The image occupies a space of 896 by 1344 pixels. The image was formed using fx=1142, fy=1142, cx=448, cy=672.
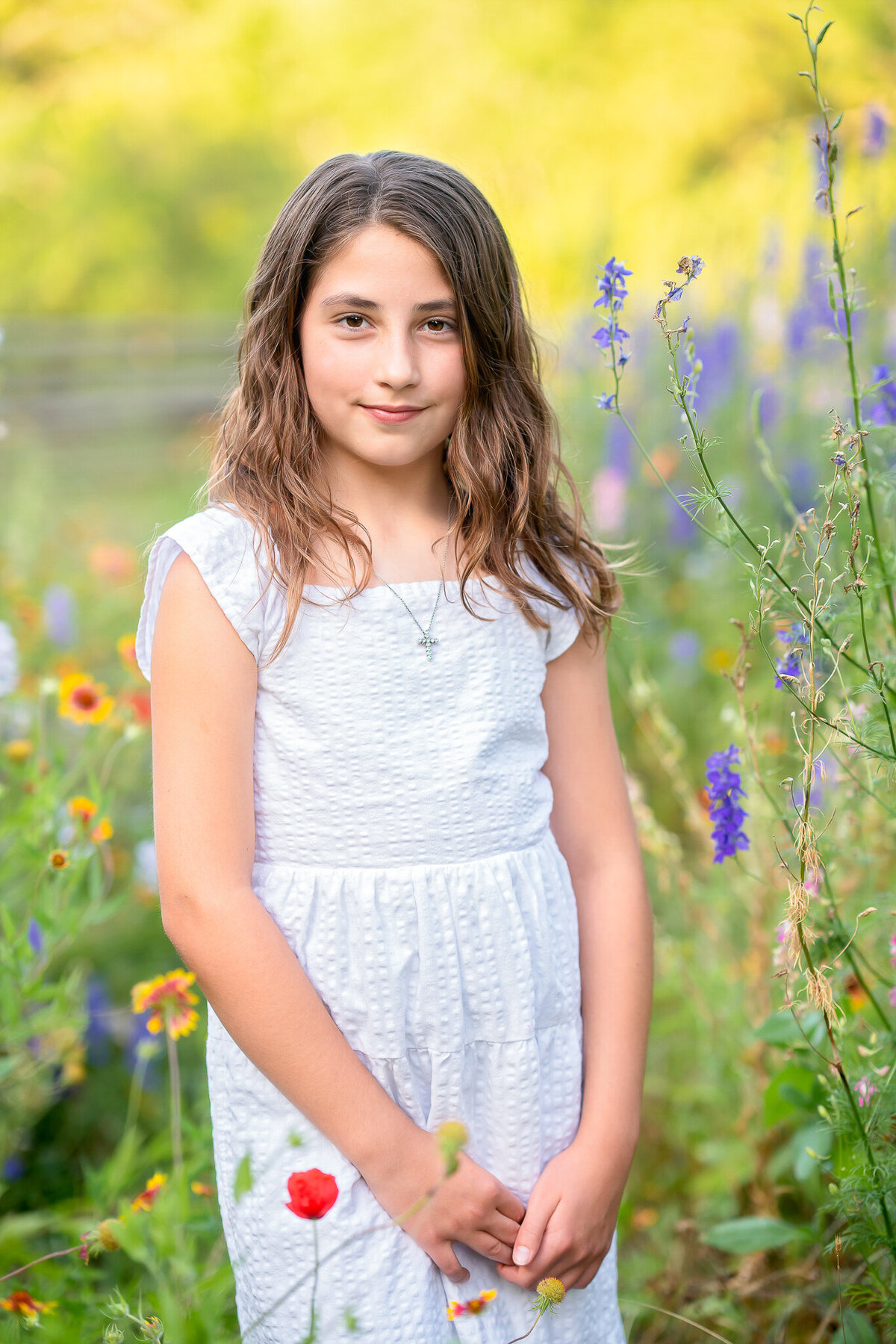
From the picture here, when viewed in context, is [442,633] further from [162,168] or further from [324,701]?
[162,168]

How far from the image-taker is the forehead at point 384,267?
1.00 meters

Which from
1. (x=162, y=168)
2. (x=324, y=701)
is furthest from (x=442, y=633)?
(x=162, y=168)

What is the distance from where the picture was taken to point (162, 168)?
26.0 ft

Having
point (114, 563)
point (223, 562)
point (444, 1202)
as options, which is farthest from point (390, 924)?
point (114, 563)

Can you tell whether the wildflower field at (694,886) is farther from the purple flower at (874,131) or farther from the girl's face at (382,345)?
the girl's face at (382,345)

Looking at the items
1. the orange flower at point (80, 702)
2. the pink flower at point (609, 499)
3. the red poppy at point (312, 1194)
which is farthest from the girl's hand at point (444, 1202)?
the pink flower at point (609, 499)

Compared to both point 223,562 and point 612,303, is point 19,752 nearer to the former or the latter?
point 223,562

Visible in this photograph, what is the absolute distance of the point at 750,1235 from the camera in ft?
4.00

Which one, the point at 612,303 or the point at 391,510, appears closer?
the point at 612,303

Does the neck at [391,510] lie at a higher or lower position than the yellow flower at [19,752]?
higher

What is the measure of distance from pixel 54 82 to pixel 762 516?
7.31 meters

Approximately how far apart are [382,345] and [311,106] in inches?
352

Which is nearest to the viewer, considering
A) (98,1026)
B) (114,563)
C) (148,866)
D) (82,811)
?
(82,811)

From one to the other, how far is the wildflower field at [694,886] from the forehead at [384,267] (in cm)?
16
